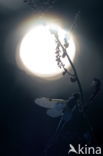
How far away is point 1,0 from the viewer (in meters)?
1.17

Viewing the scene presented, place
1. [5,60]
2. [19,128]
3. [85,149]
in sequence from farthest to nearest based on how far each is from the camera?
1. [5,60]
2. [19,128]
3. [85,149]

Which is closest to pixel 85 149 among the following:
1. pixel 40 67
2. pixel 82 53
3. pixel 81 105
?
pixel 81 105

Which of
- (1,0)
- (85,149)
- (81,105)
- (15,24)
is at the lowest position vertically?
(85,149)

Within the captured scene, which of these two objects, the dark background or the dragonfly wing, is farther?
the dark background

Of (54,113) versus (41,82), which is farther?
(41,82)

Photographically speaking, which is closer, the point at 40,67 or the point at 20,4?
the point at 40,67

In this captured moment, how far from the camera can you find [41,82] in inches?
45.9

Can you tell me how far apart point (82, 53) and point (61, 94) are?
0.20 m

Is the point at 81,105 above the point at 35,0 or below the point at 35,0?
below

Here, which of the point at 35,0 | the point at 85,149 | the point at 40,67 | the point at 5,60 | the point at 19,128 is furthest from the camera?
the point at 5,60

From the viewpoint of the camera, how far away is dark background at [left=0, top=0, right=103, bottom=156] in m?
1.10

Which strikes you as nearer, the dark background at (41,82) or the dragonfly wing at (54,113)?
the dragonfly wing at (54,113)

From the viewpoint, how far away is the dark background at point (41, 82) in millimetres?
1099

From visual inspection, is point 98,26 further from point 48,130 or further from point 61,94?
point 48,130
